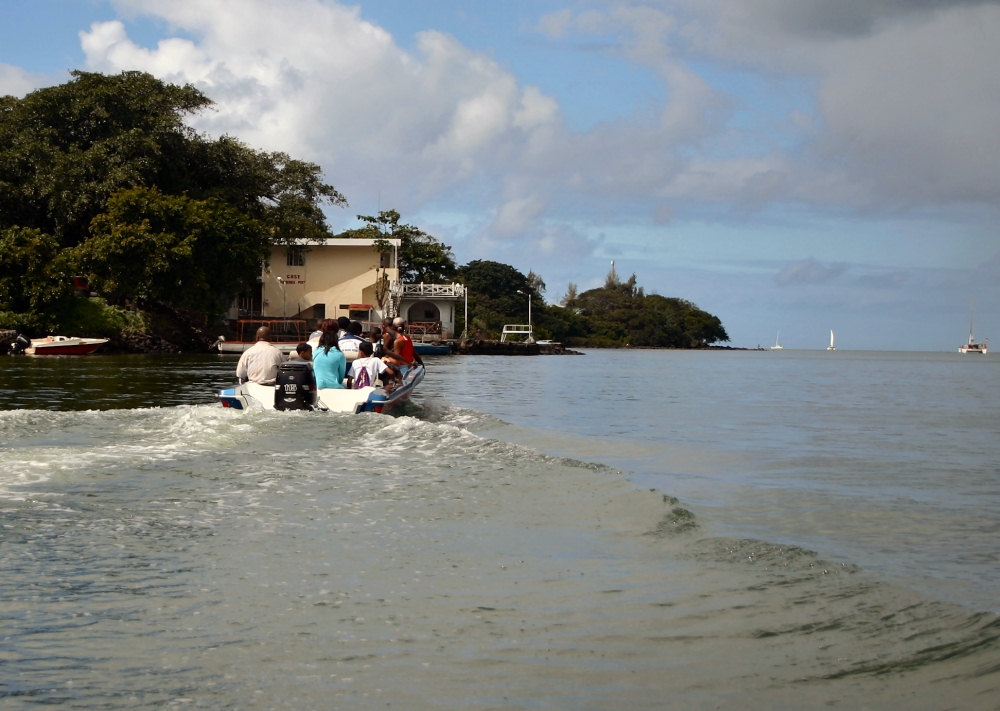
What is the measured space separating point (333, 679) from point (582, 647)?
3.55ft

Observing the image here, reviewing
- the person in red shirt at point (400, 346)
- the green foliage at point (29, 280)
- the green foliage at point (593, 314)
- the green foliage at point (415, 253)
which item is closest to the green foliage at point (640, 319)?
the green foliage at point (593, 314)

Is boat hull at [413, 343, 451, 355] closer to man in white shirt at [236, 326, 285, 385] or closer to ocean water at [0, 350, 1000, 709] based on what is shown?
man in white shirt at [236, 326, 285, 385]

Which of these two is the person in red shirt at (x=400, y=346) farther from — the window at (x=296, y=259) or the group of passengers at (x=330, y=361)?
the window at (x=296, y=259)

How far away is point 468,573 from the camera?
5078 millimetres

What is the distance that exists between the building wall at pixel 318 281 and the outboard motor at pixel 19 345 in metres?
19.8

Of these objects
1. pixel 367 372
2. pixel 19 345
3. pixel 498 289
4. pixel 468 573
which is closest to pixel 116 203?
pixel 19 345

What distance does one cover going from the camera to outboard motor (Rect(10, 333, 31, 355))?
36625 millimetres

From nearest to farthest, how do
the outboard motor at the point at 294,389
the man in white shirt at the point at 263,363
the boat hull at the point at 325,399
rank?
the outboard motor at the point at 294,389 → the boat hull at the point at 325,399 → the man in white shirt at the point at 263,363

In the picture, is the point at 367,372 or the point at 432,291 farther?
the point at 432,291

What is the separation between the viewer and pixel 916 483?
908 cm

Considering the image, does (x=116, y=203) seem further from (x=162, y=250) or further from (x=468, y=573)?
(x=468, y=573)

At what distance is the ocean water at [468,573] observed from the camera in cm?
362

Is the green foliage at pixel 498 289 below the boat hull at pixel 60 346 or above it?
above

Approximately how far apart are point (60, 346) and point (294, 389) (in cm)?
2821
